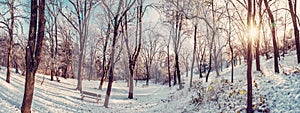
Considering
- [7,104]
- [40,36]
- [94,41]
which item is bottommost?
[7,104]

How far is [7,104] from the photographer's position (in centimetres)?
952

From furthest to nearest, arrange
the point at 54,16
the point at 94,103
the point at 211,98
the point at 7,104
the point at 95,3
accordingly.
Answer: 1. the point at 54,16
2. the point at 95,3
3. the point at 94,103
4. the point at 211,98
5. the point at 7,104

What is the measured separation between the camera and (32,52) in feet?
25.0

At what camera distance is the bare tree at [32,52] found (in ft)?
24.8

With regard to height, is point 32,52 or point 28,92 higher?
point 32,52

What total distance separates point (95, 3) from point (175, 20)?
8406 mm

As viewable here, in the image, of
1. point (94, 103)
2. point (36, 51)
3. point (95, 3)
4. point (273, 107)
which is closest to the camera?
point (273, 107)

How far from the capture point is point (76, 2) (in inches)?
788

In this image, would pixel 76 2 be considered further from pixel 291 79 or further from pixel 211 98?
pixel 291 79

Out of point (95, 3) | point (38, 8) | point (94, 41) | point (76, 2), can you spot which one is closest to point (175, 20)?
point (95, 3)

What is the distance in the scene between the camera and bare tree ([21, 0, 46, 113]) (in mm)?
7559

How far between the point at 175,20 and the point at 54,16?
1259 centimetres

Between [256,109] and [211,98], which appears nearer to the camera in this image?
[256,109]

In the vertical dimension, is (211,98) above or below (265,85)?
below
